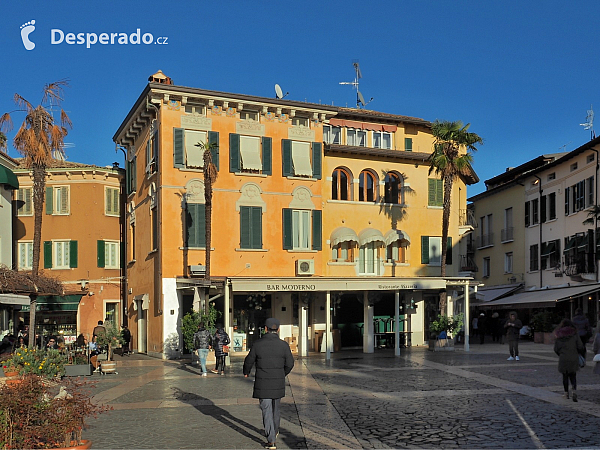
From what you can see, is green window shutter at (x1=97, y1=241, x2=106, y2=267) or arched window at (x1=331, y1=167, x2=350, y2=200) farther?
green window shutter at (x1=97, y1=241, x2=106, y2=267)

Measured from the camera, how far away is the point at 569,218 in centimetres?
3653

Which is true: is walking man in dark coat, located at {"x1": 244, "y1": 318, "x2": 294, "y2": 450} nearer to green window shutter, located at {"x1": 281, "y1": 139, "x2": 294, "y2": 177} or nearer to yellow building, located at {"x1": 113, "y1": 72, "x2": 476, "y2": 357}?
yellow building, located at {"x1": 113, "y1": 72, "x2": 476, "y2": 357}

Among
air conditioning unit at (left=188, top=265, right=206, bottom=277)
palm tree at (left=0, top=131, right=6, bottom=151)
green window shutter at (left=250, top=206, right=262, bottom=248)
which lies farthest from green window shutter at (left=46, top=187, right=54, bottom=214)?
green window shutter at (left=250, top=206, right=262, bottom=248)

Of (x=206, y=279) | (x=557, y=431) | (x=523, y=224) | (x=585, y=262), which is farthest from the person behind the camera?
(x=523, y=224)

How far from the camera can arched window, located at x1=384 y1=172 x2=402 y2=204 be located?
1259 inches

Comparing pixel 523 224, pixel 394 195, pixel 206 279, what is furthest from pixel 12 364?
pixel 523 224

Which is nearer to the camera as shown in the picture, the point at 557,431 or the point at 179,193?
the point at 557,431

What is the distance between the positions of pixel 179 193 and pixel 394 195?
10577 millimetres

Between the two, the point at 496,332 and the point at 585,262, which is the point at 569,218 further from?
the point at 496,332

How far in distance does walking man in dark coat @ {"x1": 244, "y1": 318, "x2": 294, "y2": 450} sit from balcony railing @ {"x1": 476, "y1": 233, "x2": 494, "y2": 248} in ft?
128

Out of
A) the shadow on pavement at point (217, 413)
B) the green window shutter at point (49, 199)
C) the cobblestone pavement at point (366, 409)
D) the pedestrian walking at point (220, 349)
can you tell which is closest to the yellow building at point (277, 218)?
the pedestrian walking at point (220, 349)

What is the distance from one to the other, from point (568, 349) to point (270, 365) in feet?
23.4

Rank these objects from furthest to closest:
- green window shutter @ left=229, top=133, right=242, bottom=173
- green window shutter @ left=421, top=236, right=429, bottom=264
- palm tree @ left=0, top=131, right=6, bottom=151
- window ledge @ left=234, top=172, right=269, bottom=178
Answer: green window shutter @ left=421, top=236, right=429, bottom=264, palm tree @ left=0, top=131, right=6, bottom=151, window ledge @ left=234, top=172, right=269, bottom=178, green window shutter @ left=229, top=133, right=242, bottom=173

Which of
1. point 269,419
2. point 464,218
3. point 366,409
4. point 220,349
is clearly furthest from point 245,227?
point 269,419
